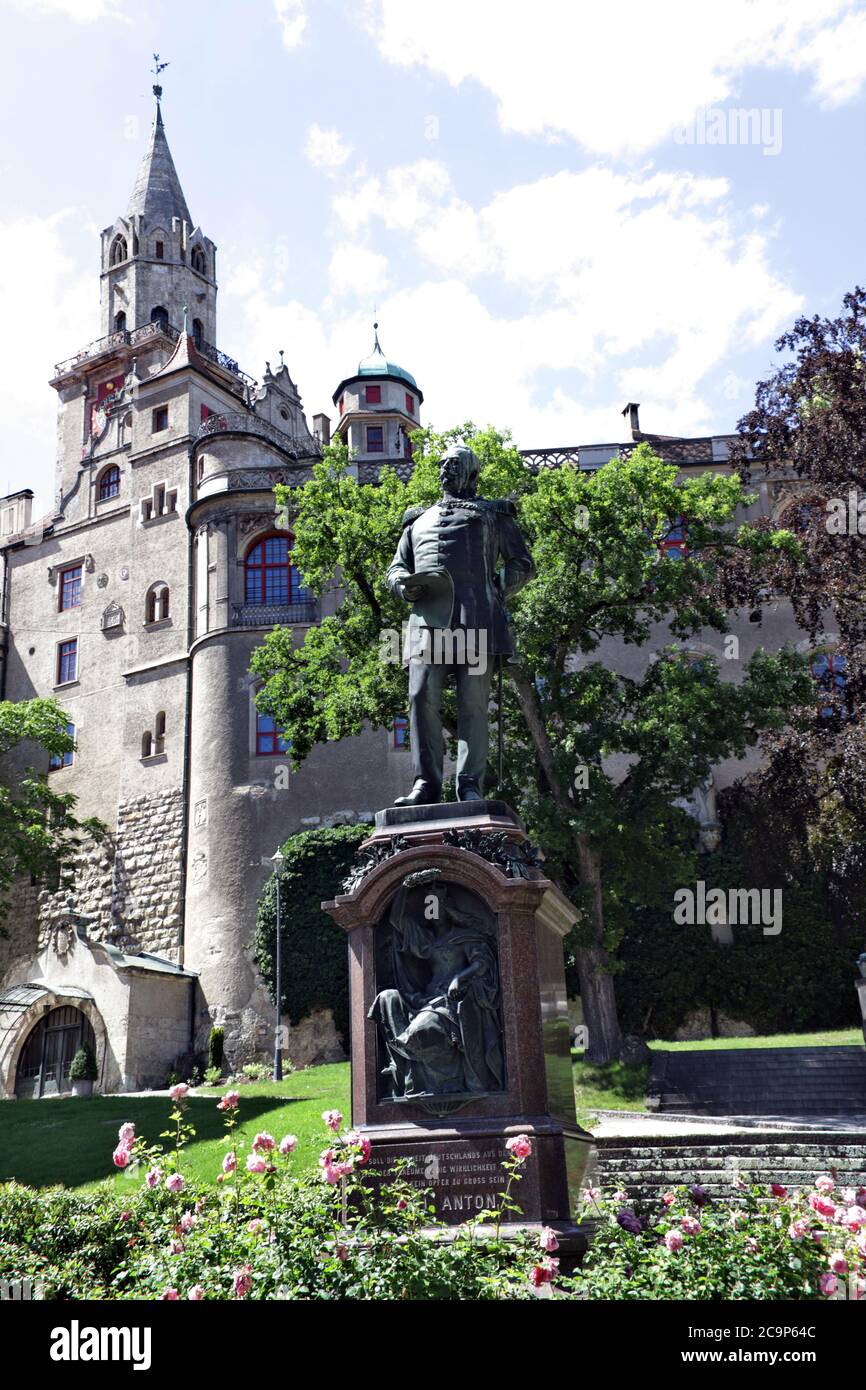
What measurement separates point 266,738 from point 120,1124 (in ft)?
53.0

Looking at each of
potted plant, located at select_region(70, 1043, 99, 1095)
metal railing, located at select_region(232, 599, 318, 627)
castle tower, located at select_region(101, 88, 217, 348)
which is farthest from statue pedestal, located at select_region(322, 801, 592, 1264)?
castle tower, located at select_region(101, 88, 217, 348)

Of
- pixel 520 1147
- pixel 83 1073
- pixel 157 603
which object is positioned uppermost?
pixel 157 603

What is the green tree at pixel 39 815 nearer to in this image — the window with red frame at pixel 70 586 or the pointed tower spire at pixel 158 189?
the window with red frame at pixel 70 586

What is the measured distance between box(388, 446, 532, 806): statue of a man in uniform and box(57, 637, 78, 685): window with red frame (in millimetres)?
35024

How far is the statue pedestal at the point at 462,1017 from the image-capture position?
7.83 m

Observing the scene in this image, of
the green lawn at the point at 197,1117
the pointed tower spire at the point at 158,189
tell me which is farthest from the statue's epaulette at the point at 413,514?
the pointed tower spire at the point at 158,189

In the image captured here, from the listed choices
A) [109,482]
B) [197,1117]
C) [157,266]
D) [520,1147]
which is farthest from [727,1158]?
[157,266]

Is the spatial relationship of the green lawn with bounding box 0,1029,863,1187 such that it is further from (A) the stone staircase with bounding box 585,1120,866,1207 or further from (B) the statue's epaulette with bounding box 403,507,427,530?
(B) the statue's epaulette with bounding box 403,507,427,530

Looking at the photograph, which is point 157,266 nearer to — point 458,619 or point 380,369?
point 380,369

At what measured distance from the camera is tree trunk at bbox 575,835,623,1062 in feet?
73.0

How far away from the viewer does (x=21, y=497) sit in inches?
1965

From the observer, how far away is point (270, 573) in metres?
37.7

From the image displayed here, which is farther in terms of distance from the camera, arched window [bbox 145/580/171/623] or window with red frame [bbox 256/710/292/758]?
arched window [bbox 145/580/171/623]
